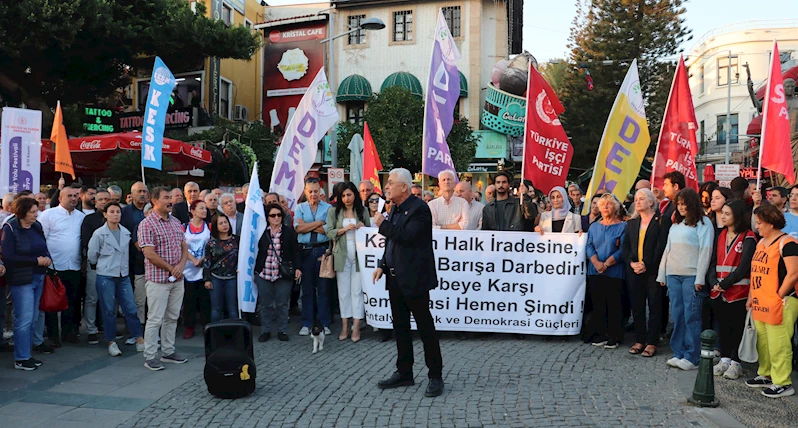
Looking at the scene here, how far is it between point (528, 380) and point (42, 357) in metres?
5.19

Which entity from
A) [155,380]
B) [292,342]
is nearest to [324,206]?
[292,342]

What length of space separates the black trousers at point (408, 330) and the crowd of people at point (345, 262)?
0.74m

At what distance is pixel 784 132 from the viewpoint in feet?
26.0

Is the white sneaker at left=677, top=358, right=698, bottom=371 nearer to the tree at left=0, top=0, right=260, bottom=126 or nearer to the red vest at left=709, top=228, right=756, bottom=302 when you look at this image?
the red vest at left=709, top=228, right=756, bottom=302

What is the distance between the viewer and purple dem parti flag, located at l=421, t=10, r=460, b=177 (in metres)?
8.90

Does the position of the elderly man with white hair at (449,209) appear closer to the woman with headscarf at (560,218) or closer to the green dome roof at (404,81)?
the woman with headscarf at (560,218)

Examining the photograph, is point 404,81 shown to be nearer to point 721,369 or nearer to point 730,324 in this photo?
point 730,324

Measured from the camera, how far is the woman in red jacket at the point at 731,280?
606 cm

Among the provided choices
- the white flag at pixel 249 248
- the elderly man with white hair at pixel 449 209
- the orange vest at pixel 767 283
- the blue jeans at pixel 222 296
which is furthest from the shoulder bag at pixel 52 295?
the orange vest at pixel 767 283

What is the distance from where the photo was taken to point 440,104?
9078mm

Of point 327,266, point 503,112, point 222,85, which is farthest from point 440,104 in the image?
point 222,85

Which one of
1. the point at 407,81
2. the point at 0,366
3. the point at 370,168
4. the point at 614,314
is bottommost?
the point at 0,366

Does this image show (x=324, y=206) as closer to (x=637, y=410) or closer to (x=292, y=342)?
(x=292, y=342)

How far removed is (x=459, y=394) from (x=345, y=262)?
9.64 feet
